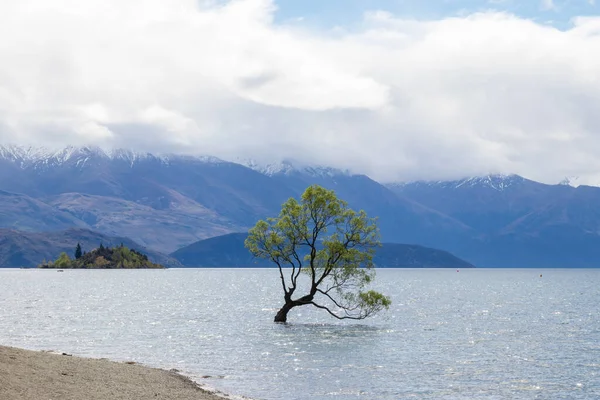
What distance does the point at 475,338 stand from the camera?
3920 inches

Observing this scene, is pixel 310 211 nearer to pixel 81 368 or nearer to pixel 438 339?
pixel 438 339

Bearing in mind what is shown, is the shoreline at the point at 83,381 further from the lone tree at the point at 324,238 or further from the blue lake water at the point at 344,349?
the lone tree at the point at 324,238

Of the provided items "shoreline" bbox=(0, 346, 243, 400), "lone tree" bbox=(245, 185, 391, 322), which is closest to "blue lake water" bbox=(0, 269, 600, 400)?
"shoreline" bbox=(0, 346, 243, 400)

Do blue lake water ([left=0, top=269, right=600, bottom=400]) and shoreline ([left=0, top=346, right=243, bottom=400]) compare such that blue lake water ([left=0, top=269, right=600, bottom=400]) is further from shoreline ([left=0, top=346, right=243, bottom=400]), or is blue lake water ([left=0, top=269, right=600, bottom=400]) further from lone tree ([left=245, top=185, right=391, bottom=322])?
lone tree ([left=245, top=185, right=391, bottom=322])

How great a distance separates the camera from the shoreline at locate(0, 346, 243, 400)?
43750 millimetres

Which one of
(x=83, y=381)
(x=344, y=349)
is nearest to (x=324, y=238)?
(x=344, y=349)

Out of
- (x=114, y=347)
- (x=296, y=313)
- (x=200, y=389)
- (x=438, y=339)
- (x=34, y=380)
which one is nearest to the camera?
(x=34, y=380)

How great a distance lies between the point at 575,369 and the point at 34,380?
51866 millimetres

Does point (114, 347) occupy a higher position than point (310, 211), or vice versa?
point (310, 211)

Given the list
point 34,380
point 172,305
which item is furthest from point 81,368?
point 172,305

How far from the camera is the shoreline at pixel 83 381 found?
43.8 m

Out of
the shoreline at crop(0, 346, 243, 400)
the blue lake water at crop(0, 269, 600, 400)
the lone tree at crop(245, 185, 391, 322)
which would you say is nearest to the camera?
the shoreline at crop(0, 346, 243, 400)

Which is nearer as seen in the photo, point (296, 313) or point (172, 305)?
point (296, 313)

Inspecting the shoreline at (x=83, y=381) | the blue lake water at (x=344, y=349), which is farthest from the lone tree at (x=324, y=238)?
the shoreline at (x=83, y=381)
